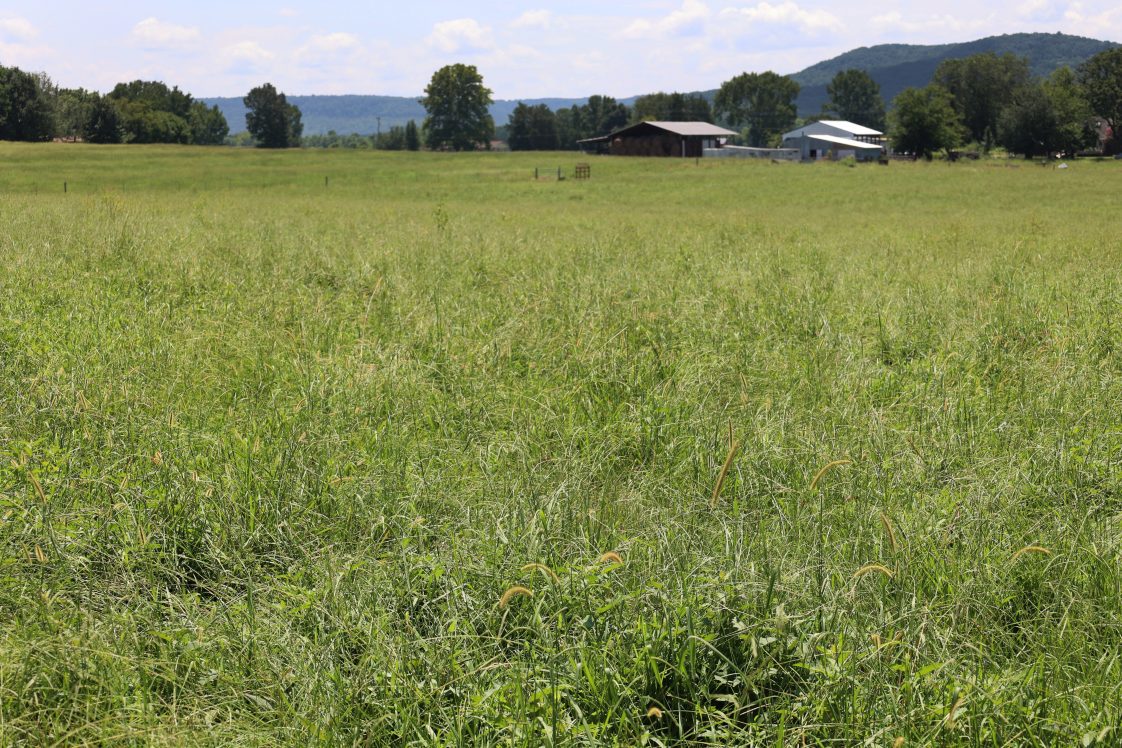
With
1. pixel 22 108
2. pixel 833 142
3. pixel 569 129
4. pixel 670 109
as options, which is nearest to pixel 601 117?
pixel 569 129

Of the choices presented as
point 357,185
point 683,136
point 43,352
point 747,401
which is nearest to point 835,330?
point 747,401

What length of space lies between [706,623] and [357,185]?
1992 inches

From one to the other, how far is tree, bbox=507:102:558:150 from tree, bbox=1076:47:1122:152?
3479 inches

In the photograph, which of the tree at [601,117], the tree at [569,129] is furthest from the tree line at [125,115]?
the tree at [601,117]

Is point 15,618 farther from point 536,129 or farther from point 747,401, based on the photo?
point 536,129

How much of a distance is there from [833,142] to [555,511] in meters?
144

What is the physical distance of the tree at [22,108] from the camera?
343 ft

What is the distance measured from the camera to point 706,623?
3074 millimetres

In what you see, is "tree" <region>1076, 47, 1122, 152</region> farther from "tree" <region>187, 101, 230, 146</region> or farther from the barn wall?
"tree" <region>187, 101, 230, 146</region>

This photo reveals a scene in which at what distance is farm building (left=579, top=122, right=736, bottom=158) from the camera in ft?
328

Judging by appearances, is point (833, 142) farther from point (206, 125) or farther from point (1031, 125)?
point (206, 125)

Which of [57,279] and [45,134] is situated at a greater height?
[45,134]

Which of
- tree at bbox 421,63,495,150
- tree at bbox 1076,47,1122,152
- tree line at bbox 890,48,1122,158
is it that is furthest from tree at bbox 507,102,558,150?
tree at bbox 1076,47,1122,152

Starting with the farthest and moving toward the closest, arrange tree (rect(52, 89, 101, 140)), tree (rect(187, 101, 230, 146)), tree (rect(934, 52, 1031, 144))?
1. tree (rect(187, 101, 230, 146))
2. tree (rect(934, 52, 1031, 144))
3. tree (rect(52, 89, 101, 140))
